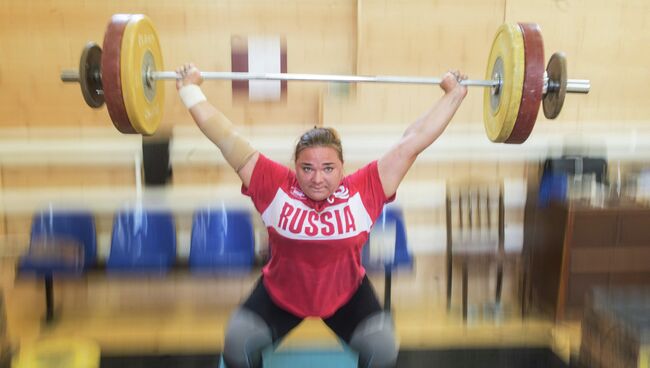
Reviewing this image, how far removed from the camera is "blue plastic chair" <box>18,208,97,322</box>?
265 centimetres

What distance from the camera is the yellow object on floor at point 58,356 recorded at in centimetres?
199

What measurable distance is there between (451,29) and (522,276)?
1491 millimetres

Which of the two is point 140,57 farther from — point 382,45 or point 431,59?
point 431,59

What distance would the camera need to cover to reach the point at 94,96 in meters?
1.97

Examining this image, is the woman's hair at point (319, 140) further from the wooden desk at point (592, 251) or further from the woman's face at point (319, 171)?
the wooden desk at point (592, 251)

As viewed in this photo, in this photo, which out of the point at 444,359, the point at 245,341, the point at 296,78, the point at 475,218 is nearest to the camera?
the point at 245,341

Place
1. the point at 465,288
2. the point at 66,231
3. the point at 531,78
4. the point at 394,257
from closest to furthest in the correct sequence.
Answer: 1. the point at 531,78
2. the point at 394,257
3. the point at 66,231
4. the point at 465,288

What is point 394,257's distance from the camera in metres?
2.67

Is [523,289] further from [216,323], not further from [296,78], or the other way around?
[296,78]

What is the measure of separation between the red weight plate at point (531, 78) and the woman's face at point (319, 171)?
27.1 inches

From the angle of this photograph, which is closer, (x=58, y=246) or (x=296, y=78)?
(x=296, y=78)

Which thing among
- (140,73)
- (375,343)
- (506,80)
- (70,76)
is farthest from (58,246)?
(506,80)

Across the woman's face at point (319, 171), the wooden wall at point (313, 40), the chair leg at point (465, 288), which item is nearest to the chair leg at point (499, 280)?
the chair leg at point (465, 288)

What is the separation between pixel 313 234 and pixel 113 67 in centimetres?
87
